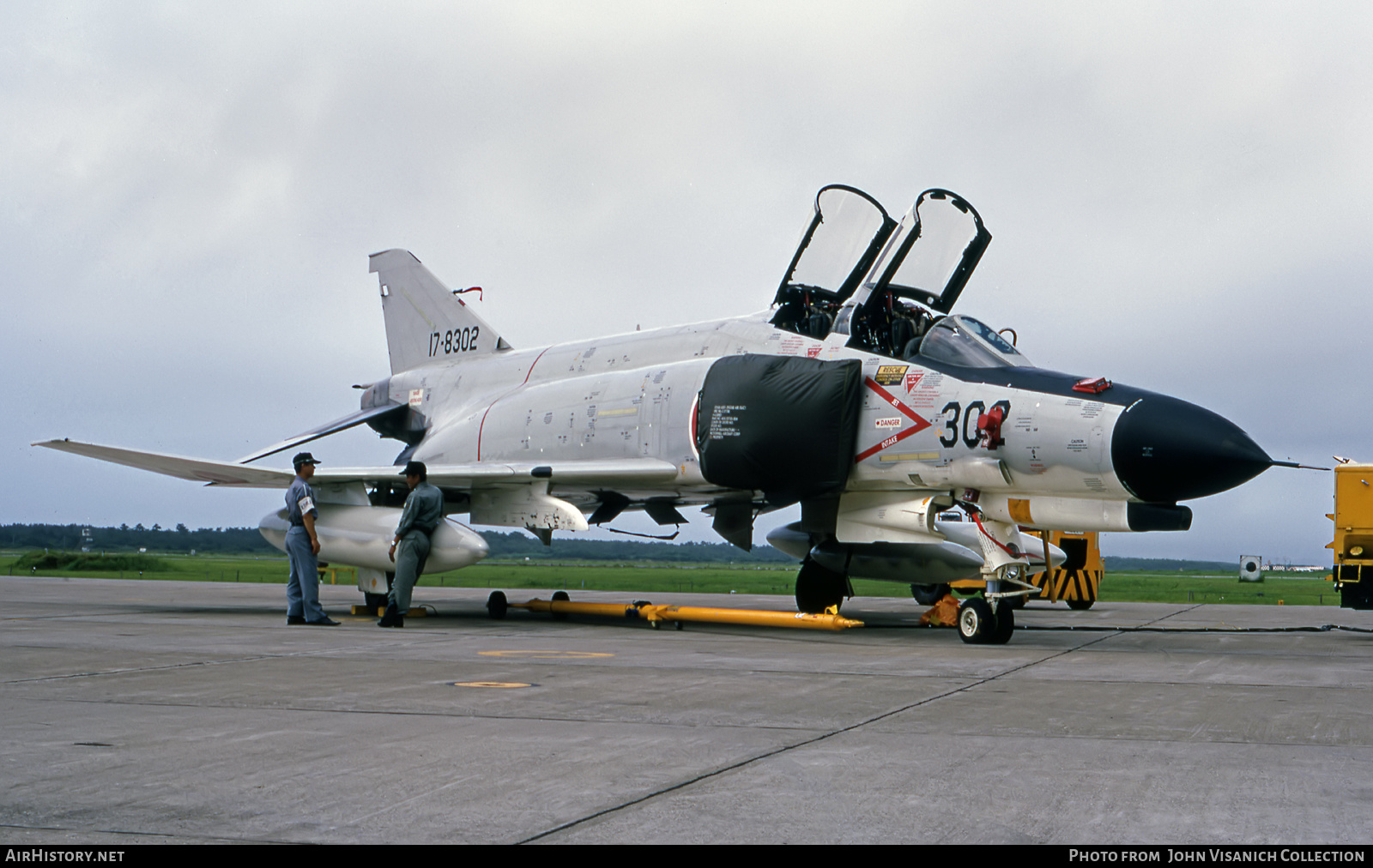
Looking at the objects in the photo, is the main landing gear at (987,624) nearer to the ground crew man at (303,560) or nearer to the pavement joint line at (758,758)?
the pavement joint line at (758,758)

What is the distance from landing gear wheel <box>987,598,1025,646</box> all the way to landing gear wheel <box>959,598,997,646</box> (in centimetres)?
3

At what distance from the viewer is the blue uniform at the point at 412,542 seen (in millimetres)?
11758

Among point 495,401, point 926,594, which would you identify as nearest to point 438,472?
point 495,401

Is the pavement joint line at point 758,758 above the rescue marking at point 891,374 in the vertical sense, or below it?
below

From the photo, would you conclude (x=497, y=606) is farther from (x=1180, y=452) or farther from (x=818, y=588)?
(x=1180, y=452)

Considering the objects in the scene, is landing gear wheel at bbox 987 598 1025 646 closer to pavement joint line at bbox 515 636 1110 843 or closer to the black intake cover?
the black intake cover

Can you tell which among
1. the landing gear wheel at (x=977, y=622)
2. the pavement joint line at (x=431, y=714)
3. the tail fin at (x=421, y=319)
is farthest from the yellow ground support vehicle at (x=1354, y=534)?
the tail fin at (x=421, y=319)

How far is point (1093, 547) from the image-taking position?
1889cm

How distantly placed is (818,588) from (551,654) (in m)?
5.41

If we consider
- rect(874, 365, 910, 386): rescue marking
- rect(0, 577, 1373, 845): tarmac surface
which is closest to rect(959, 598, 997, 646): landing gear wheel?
rect(0, 577, 1373, 845): tarmac surface

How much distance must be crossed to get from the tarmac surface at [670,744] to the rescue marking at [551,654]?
72mm

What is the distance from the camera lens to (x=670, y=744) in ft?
15.2
